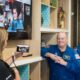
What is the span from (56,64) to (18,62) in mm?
894

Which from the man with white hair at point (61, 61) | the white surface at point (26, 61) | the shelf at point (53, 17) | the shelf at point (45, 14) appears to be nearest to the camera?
the white surface at point (26, 61)

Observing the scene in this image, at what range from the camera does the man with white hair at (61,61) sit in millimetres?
3262

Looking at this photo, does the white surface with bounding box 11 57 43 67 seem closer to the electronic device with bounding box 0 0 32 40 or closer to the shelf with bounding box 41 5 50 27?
the electronic device with bounding box 0 0 32 40

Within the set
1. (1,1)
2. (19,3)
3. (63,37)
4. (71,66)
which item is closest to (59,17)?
(63,37)

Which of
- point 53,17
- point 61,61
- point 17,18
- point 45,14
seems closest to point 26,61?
point 17,18

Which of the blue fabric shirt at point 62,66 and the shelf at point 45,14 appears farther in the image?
the shelf at point 45,14

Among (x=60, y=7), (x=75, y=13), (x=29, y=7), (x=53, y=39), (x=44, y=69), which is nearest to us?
(x=29, y=7)

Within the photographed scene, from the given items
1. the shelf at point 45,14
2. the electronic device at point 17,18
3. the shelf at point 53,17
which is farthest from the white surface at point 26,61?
the shelf at point 53,17

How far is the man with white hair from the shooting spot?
3.26 meters

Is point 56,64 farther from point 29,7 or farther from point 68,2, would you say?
point 68,2

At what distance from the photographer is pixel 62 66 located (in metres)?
3.28

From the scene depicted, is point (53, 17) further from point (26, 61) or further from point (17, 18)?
point (26, 61)

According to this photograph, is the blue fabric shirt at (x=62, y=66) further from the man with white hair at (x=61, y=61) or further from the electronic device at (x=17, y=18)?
the electronic device at (x=17, y=18)

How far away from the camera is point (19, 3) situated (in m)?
2.81
